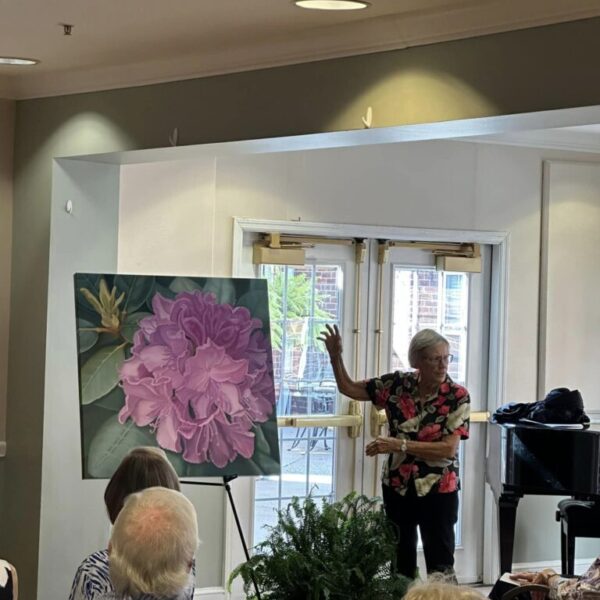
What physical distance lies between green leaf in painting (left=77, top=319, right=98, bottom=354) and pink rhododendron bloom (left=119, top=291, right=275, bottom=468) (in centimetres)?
17

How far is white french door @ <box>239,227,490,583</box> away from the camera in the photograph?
260 inches

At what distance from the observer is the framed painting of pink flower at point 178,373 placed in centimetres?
480

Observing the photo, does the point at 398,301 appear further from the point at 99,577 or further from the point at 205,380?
the point at 99,577

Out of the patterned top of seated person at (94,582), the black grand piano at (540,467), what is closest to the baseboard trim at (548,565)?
the black grand piano at (540,467)

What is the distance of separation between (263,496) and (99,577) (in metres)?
3.35

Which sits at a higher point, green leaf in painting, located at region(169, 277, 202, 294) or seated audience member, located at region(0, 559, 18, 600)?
green leaf in painting, located at region(169, 277, 202, 294)

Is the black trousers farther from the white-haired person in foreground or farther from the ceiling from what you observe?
the white-haired person in foreground

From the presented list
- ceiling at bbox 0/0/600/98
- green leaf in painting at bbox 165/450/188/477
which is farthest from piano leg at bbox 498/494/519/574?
ceiling at bbox 0/0/600/98

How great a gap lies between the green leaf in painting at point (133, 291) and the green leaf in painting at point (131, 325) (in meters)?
0.03

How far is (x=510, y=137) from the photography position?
689 centimetres

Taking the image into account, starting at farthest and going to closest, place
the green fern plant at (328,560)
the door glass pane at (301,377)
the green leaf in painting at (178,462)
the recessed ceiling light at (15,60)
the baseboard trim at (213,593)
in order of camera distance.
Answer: the door glass pane at (301,377)
the baseboard trim at (213,593)
the recessed ceiling light at (15,60)
the green leaf in painting at (178,462)
the green fern plant at (328,560)

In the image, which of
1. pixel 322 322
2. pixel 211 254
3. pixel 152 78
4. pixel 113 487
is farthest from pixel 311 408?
pixel 113 487

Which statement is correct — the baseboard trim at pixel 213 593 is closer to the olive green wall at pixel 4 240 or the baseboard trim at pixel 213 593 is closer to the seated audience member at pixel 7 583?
the olive green wall at pixel 4 240

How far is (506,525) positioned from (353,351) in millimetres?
1286
